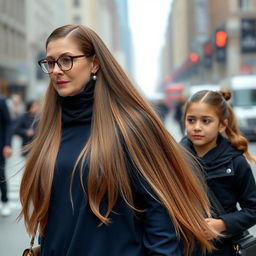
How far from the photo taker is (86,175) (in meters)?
2.14

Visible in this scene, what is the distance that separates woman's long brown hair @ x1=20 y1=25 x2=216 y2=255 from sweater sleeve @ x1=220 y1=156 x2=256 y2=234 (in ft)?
2.04

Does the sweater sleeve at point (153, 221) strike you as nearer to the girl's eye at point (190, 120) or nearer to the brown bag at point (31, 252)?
the brown bag at point (31, 252)

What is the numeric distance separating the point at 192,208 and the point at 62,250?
57 cm

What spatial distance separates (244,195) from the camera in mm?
3055

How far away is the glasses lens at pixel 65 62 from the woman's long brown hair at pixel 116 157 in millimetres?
76

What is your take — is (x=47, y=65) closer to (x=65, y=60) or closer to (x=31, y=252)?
(x=65, y=60)

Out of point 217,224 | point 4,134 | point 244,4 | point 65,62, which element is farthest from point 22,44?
point 65,62

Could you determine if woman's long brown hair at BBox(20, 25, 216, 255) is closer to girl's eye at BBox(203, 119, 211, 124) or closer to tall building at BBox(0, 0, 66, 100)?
girl's eye at BBox(203, 119, 211, 124)

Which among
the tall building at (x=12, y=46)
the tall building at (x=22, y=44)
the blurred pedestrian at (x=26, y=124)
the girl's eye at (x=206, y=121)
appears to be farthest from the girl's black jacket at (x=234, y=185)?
the tall building at (x=12, y=46)

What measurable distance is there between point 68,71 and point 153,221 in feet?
2.25

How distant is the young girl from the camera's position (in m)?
3.00

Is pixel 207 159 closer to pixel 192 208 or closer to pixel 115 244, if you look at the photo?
pixel 192 208

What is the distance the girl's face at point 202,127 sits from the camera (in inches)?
129

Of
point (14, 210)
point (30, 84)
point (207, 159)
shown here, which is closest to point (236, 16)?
point (30, 84)
